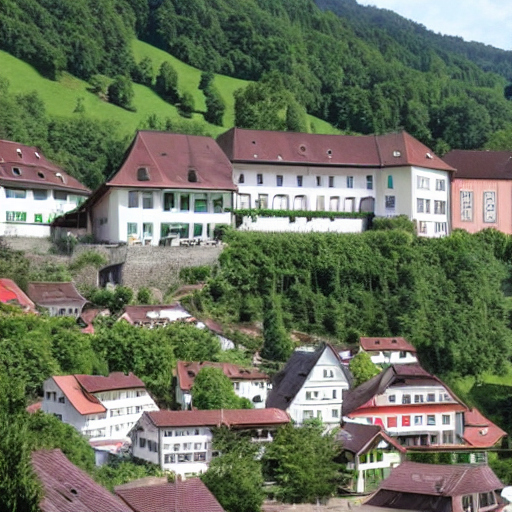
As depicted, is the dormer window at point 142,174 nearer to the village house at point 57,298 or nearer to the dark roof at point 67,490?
the village house at point 57,298

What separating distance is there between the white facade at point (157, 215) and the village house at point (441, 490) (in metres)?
22.4

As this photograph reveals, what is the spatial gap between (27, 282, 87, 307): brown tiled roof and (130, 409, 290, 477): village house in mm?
11485

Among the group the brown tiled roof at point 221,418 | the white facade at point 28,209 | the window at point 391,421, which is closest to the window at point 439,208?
the window at point 391,421

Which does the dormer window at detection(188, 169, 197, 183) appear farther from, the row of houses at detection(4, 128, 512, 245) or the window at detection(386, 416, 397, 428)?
the window at detection(386, 416, 397, 428)

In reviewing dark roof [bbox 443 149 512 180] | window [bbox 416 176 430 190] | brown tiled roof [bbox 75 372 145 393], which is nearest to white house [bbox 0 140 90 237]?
brown tiled roof [bbox 75 372 145 393]

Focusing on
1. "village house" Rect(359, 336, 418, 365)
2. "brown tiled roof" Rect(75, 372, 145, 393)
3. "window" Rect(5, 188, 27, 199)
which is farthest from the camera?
"window" Rect(5, 188, 27, 199)

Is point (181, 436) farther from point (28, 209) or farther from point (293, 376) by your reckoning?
point (28, 209)

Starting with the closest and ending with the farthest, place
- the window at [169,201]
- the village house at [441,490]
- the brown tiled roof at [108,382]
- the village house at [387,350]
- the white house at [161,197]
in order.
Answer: the village house at [441,490] → the brown tiled roof at [108,382] → the village house at [387,350] → the white house at [161,197] → the window at [169,201]

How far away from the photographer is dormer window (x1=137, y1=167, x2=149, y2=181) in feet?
217

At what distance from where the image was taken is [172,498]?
37562 mm

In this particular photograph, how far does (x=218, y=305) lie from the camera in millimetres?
62531

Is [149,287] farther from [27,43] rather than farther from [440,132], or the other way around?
[440,132]

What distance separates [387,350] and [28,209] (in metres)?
21.4

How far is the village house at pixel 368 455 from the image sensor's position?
5166 cm
